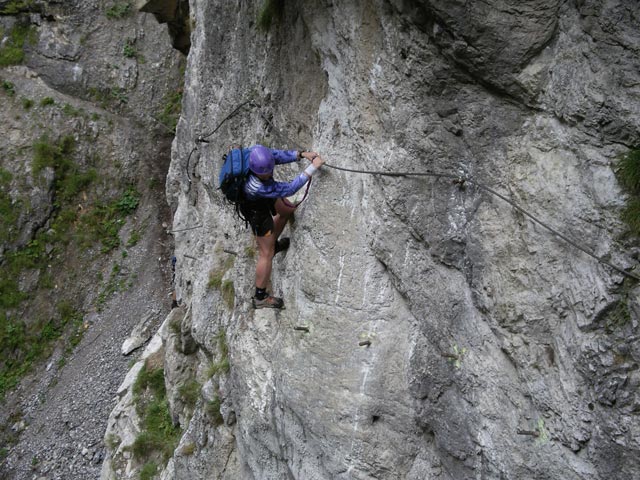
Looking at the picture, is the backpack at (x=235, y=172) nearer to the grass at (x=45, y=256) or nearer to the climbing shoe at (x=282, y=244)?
the climbing shoe at (x=282, y=244)

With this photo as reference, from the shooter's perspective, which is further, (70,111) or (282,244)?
(70,111)

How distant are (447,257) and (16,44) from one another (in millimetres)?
27334

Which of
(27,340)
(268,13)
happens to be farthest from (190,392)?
(27,340)

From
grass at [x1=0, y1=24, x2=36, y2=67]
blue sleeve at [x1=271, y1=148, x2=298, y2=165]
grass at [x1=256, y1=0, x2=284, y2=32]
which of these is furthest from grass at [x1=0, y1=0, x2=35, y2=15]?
blue sleeve at [x1=271, y1=148, x2=298, y2=165]

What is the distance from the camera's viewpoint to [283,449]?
8.29 m

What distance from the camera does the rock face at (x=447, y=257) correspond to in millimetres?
5051

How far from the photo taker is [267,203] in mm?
8031

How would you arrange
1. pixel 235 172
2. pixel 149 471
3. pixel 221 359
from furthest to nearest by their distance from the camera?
pixel 149 471
pixel 221 359
pixel 235 172

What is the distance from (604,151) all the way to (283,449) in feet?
19.9

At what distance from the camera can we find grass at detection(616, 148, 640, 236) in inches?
189

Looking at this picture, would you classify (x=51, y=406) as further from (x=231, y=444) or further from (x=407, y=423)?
(x=407, y=423)

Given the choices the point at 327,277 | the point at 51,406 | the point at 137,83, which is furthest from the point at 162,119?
the point at 327,277

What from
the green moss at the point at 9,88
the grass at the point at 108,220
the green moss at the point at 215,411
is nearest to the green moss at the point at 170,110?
the grass at the point at 108,220

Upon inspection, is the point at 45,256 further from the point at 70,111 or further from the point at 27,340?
the point at 70,111
